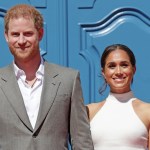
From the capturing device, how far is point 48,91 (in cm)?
230

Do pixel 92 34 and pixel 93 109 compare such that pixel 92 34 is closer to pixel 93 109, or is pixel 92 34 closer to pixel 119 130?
pixel 93 109

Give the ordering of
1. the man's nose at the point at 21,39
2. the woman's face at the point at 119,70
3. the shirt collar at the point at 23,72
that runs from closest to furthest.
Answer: the man's nose at the point at 21,39
the shirt collar at the point at 23,72
the woman's face at the point at 119,70

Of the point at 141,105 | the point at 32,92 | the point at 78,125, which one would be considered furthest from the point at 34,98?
the point at 141,105

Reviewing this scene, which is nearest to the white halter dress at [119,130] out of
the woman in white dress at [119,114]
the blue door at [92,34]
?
the woman in white dress at [119,114]

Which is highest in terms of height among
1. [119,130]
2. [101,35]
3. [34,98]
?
[101,35]

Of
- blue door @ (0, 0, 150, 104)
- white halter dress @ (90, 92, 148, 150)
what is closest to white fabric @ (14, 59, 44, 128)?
white halter dress @ (90, 92, 148, 150)

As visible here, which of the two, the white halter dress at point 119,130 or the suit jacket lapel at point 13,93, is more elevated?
the suit jacket lapel at point 13,93

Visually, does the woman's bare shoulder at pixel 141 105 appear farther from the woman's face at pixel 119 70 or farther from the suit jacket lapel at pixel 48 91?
the suit jacket lapel at pixel 48 91

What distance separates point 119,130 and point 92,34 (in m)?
0.76

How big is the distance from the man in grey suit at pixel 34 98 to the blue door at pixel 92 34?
643 millimetres

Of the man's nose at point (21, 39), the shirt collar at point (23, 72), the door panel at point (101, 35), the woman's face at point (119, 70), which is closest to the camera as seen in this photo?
the man's nose at point (21, 39)

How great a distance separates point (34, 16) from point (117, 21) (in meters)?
0.85

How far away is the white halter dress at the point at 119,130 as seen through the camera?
2383mm

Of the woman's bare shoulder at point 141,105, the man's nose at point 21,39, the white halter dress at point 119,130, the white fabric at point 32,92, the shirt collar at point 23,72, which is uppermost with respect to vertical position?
the man's nose at point 21,39
